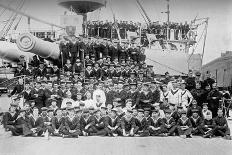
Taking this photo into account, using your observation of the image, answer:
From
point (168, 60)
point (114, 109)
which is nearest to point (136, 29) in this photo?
point (168, 60)

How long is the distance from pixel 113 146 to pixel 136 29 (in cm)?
1050

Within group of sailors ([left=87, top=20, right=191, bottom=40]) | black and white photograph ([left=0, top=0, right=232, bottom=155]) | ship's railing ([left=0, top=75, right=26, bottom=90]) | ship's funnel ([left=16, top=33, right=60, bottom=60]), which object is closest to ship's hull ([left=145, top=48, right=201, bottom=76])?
group of sailors ([left=87, top=20, right=191, bottom=40])

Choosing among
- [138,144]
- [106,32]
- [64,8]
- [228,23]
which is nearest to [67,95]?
[138,144]

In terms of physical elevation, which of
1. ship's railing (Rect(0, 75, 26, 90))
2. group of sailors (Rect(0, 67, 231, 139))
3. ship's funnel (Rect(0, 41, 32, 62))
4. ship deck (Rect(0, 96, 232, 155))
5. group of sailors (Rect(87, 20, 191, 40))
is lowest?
ship deck (Rect(0, 96, 232, 155))

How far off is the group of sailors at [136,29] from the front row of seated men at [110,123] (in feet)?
26.6

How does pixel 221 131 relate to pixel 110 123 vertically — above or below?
below

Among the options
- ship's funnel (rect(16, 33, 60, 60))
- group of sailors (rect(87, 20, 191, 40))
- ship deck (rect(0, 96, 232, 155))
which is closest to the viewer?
ship deck (rect(0, 96, 232, 155))

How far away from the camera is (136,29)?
16172mm

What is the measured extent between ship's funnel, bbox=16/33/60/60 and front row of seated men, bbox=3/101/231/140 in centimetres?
221

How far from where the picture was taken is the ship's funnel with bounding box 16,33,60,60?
31.0 feet

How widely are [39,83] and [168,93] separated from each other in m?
3.16

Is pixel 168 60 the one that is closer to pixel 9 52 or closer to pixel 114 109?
pixel 9 52

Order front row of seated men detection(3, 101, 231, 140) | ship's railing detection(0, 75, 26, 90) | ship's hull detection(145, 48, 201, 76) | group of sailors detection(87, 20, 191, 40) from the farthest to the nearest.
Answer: ship's hull detection(145, 48, 201, 76) → group of sailors detection(87, 20, 191, 40) → ship's railing detection(0, 75, 26, 90) → front row of seated men detection(3, 101, 231, 140)

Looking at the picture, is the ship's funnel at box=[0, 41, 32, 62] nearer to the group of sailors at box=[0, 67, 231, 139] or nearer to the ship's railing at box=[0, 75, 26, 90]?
the ship's railing at box=[0, 75, 26, 90]
